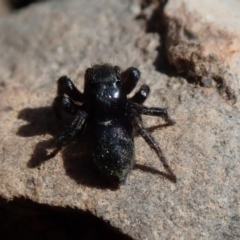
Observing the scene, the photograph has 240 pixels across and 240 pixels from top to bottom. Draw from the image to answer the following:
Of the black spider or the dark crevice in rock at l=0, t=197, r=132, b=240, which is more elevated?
the black spider

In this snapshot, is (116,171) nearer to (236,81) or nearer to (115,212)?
(115,212)

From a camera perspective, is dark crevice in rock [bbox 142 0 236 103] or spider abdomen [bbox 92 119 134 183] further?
dark crevice in rock [bbox 142 0 236 103]

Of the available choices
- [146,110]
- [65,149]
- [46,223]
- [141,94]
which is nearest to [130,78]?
[141,94]

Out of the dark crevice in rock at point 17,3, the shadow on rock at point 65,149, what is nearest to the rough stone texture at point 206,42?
the shadow on rock at point 65,149

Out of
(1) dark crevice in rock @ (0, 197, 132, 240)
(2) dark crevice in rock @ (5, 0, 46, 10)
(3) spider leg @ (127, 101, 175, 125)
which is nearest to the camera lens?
(1) dark crevice in rock @ (0, 197, 132, 240)

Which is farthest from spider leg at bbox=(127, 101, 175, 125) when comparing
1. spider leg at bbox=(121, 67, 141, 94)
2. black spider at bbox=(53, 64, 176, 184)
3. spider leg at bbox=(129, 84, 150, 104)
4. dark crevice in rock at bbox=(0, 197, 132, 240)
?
dark crevice in rock at bbox=(0, 197, 132, 240)

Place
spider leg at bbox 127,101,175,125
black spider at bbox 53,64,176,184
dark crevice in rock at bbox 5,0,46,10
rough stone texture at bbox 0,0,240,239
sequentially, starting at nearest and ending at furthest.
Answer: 1. rough stone texture at bbox 0,0,240,239
2. black spider at bbox 53,64,176,184
3. spider leg at bbox 127,101,175,125
4. dark crevice in rock at bbox 5,0,46,10

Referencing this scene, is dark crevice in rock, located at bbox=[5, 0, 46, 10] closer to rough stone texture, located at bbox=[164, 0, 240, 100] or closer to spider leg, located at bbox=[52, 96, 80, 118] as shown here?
rough stone texture, located at bbox=[164, 0, 240, 100]
